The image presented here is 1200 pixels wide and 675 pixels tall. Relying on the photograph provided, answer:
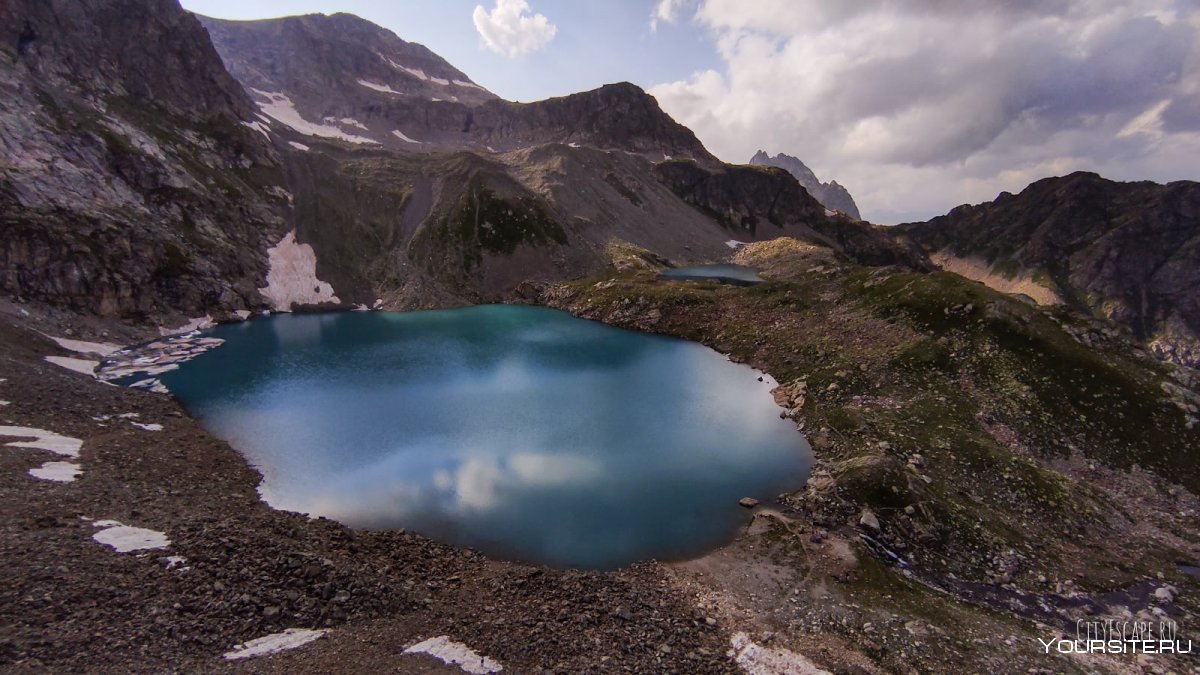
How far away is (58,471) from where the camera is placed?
27484mm

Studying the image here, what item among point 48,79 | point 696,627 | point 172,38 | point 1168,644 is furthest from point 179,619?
point 172,38

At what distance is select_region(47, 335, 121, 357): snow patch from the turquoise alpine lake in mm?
9129

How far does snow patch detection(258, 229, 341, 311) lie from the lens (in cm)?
9625

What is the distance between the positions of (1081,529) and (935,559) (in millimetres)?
11435

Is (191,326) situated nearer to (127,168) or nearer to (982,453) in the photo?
(127,168)

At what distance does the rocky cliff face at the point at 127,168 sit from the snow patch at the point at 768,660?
287 feet

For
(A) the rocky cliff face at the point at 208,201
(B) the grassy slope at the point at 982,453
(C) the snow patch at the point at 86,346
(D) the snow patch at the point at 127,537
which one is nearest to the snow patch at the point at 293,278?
(A) the rocky cliff face at the point at 208,201

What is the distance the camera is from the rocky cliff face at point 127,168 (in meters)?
67.7

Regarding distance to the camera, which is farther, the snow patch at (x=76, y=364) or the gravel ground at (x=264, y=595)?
the snow patch at (x=76, y=364)

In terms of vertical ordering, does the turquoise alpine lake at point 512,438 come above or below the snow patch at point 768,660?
→ above

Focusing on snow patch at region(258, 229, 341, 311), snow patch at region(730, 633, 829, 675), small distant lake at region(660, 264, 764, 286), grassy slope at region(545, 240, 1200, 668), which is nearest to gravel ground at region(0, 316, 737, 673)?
snow patch at region(730, 633, 829, 675)

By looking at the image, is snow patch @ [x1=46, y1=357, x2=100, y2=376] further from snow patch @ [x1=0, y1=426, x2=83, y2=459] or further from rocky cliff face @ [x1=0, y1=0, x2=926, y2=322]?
snow patch @ [x1=0, y1=426, x2=83, y2=459]

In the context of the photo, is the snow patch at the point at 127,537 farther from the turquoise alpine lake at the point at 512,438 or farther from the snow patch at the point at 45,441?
the snow patch at the point at 45,441

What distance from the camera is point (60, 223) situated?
226 feet
